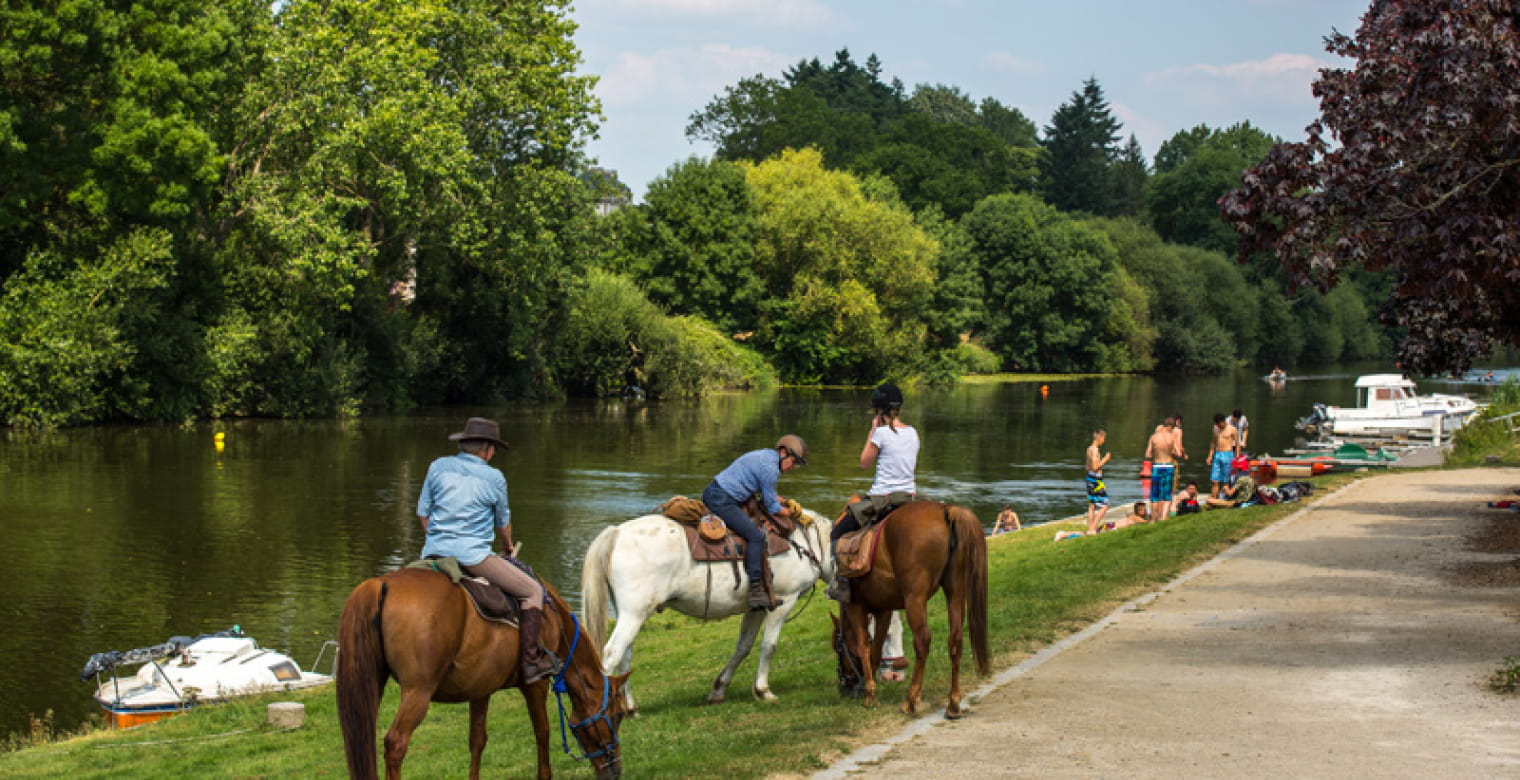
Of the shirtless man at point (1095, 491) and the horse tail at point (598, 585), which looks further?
the shirtless man at point (1095, 491)

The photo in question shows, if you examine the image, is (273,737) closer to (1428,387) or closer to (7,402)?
(7,402)

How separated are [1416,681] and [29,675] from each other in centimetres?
1723

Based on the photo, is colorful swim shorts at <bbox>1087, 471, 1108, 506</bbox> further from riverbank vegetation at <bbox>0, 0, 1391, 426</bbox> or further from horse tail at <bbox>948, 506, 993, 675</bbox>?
horse tail at <bbox>948, 506, 993, 675</bbox>

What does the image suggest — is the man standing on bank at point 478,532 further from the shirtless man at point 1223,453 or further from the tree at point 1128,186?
the tree at point 1128,186

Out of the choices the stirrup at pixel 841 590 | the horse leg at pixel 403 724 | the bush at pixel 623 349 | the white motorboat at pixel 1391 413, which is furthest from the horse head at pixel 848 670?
the bush at pixel 623 349

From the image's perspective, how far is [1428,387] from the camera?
99.4 metres

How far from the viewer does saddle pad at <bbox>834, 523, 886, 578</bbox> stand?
1258 centimetres

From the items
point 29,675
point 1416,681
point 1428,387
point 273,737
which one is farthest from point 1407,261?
point 1428,387

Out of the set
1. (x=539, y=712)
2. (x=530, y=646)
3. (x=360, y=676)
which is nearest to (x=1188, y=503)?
(x=539, y=712)

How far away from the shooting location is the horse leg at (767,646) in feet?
44.5

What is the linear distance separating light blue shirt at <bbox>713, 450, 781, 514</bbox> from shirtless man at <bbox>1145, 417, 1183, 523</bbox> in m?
17.7

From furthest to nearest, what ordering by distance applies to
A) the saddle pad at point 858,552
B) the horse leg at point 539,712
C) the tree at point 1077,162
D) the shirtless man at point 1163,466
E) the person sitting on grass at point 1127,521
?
1. the tree at point 1077,162
2. the shirtless man at point 1163,466
3. the person sitting on grass at point 1127,521
4. the saddle pad at point 858,552
5. the horse leg at point 539,712

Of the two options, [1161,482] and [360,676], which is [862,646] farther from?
[1161,482]

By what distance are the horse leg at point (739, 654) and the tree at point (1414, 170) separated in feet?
23.2
